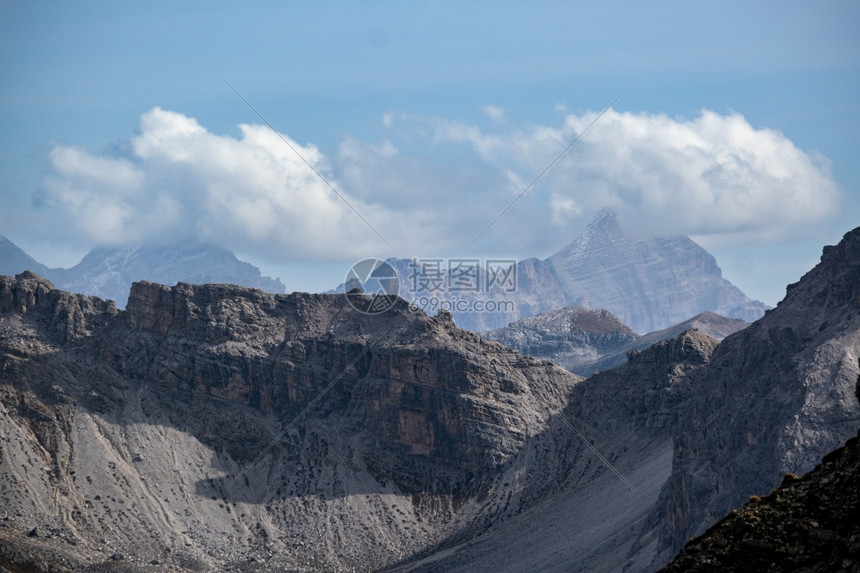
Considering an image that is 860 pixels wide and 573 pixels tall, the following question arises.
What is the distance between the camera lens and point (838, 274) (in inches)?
7781

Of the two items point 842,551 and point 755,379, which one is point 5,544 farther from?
point 842,551

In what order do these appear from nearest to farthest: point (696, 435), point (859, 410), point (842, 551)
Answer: point (842, 551) → point (859, 410) → point (696, 435)

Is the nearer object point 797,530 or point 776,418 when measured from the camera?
point 797,530

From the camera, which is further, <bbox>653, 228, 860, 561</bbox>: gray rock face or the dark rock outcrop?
<bbox>653, 228, 860, 561</bbox>: gray rock face

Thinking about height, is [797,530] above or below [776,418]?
below

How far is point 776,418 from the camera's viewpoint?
17600cm

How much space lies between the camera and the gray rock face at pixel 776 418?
166000 millimetres

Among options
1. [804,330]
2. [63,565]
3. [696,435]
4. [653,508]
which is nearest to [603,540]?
[653,508]

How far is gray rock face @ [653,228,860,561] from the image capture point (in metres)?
166

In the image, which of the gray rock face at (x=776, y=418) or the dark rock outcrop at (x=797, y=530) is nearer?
the dark rock outcrop at (x=797, y=530)

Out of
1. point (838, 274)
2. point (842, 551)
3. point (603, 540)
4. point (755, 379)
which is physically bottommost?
point (603, 540)

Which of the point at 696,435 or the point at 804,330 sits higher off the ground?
the point at 804,330

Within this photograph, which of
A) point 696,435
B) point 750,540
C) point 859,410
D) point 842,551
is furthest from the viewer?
point 696,435

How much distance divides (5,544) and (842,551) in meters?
176
